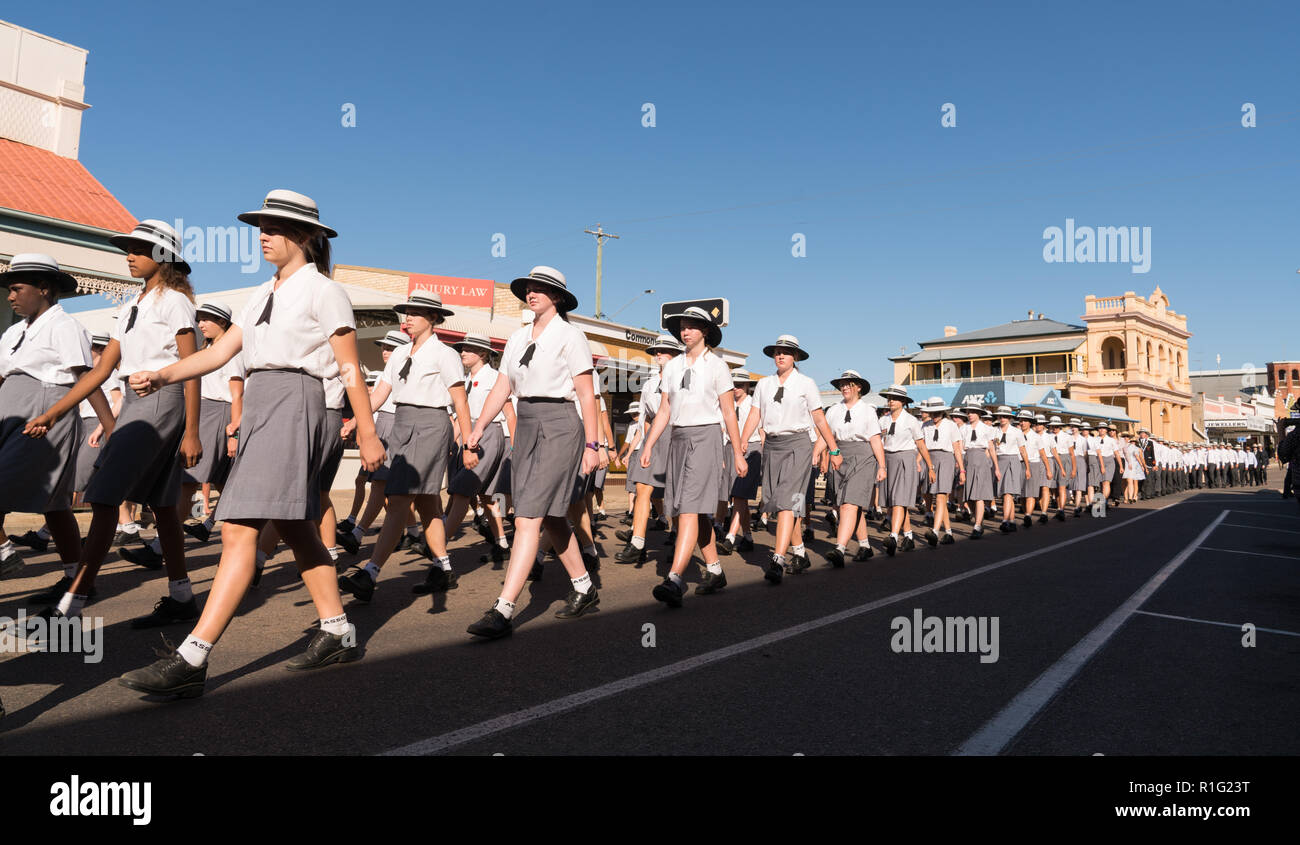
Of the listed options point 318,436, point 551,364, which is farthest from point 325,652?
point 551,364

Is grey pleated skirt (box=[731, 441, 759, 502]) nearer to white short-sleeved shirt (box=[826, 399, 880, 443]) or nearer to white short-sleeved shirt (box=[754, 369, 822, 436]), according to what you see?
white short-sleeved shirt (box=[826, 399, 880, 443])

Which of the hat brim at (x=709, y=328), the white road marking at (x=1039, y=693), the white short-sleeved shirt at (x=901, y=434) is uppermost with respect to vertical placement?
the hat brim at (x=709, y=328)

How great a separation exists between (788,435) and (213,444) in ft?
16.5

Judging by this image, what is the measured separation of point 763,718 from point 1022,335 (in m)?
68.5

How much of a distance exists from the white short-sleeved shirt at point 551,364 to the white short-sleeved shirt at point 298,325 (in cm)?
136

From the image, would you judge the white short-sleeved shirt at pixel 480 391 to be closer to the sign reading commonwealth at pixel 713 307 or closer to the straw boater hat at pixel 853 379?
the straw boater hat at pixel 853 379

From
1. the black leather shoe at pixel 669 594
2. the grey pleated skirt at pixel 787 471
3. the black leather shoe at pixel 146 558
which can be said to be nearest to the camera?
the black leather shoe at pixel 669 594

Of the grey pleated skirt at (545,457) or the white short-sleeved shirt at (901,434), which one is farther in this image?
the white short-sleeved shirt at (901,434)

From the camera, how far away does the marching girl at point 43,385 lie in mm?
5141

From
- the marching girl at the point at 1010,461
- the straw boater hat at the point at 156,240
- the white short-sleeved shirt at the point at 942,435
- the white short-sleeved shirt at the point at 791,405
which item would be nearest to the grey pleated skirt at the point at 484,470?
the white short-sleeved shirt at the point at 791,405
